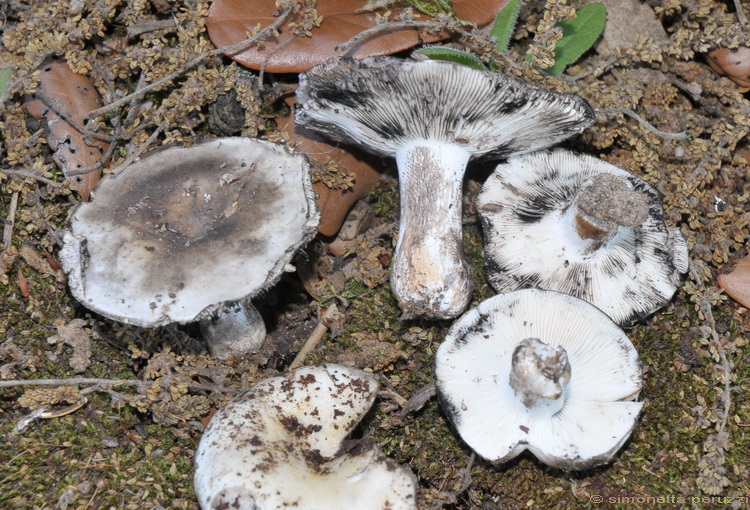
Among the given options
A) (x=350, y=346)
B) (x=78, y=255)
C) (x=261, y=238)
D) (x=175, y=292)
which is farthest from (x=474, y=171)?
(x=78, y=255)

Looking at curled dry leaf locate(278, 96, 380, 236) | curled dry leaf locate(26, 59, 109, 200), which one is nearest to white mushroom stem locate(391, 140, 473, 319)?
curled dry leaf locate(278, 96, 380, 236)

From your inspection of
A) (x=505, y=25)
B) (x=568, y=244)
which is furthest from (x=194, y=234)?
(x=505, y=25)

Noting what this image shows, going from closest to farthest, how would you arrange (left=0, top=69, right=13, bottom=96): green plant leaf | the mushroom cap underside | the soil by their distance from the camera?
the mushroom cap underside, the soil, (left=0, top=69, right=13, bottom=96): green plant leaf

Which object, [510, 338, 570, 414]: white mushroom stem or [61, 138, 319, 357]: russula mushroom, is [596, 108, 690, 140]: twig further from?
[61, 138, 319, 357]: russula mushroom

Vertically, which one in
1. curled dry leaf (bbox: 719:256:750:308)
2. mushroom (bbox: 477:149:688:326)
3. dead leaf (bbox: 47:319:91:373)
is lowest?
dead leaf (bbox: 47:319:91:373)

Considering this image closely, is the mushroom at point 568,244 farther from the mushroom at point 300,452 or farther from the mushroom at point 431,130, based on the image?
the mushroom at point 300,452

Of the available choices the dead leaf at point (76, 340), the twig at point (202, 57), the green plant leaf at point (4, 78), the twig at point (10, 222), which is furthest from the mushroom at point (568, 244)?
the green plant leaf at point (4, 78)
